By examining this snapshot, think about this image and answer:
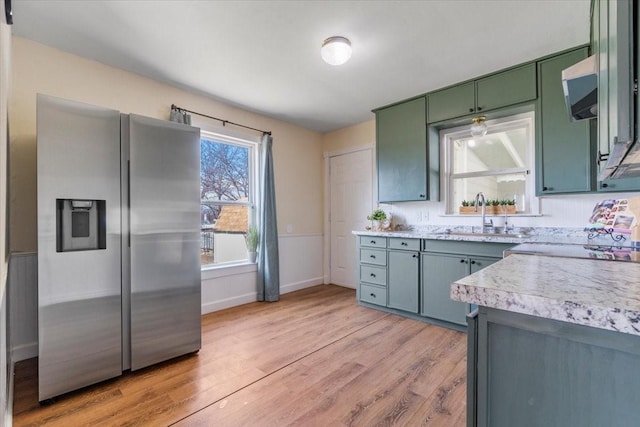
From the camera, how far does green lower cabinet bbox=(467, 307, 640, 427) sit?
583 millimetres

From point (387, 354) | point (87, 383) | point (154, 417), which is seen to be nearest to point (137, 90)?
point (87, 383)

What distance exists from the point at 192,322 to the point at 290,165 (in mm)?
2645

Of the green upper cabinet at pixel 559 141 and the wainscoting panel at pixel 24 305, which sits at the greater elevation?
the green upper cabinet at pixel 559 141

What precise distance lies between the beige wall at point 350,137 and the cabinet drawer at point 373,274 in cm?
187

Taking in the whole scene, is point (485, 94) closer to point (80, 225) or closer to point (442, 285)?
point (442, 285)

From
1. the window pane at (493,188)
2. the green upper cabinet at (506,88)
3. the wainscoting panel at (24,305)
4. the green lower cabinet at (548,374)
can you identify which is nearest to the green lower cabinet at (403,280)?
the window pane at (493,188)

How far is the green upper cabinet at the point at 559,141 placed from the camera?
7.76 feet

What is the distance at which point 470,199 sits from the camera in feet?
11.1

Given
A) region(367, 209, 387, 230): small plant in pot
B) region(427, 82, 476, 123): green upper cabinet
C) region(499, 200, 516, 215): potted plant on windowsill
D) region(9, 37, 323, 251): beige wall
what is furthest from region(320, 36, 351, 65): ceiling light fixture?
region(499, 200, 516, 215): potted plant on windowsill

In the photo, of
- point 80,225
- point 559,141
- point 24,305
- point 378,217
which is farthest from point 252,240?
point 559,141

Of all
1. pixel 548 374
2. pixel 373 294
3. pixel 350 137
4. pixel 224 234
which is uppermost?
pixel 350 137

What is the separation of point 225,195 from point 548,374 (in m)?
3.52

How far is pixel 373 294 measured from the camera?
346 cm

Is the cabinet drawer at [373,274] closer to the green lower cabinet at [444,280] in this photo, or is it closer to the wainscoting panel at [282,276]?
the green lower cabinet at [444,280]
